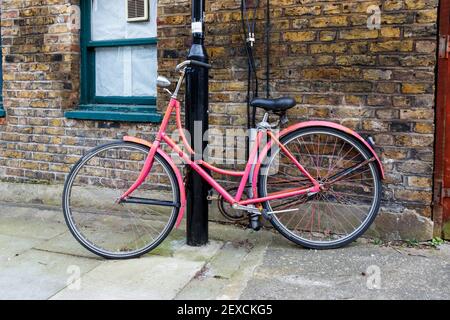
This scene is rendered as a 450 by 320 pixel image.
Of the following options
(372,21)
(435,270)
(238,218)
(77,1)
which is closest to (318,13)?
(372,21)

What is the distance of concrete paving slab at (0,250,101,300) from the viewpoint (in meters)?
3.03

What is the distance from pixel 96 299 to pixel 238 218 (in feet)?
4.34

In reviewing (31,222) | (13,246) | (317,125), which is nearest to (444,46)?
(317,125)

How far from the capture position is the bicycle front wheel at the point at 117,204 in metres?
4.00

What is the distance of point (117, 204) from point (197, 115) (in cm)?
128

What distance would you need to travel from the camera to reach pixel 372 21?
3.71 metres

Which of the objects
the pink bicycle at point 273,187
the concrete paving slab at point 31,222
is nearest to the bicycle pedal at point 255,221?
the pink bicycle at point 273,187

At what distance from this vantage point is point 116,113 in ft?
15.2

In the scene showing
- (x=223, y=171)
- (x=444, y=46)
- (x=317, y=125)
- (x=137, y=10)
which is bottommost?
(x=223, y=171)

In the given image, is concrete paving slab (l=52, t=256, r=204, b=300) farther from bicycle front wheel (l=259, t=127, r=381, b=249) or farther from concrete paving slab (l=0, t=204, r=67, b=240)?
concrete paving slab (l=0, t=204, r=67, b=240)

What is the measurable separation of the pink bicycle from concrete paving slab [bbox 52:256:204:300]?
16 cm

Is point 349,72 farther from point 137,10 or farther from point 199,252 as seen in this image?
point 137,10

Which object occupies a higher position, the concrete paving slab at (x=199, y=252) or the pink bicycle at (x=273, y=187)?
the pink bicycle at (x=273, y=187)

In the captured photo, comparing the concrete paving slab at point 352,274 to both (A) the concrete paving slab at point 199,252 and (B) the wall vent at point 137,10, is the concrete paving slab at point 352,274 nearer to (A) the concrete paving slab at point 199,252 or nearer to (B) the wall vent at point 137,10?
(A) the concrete paving slab at point 199,252
